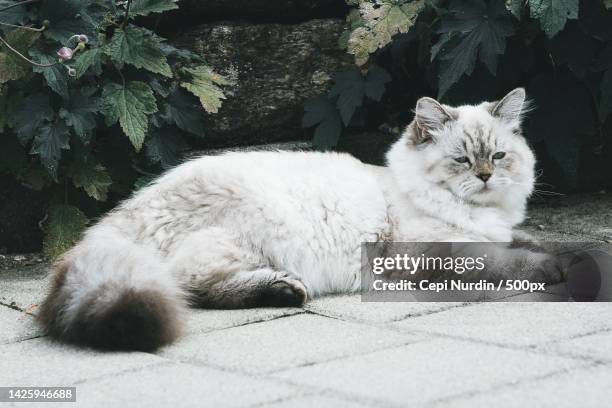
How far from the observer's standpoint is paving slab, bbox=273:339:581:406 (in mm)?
2166

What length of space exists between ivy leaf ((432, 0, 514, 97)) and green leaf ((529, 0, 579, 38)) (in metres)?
0.22

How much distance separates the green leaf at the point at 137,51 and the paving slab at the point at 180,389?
77.9 inches

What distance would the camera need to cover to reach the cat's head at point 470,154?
3.67 m

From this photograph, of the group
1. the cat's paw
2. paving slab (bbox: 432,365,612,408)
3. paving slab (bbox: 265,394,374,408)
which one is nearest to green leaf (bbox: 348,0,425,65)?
the cat's paw

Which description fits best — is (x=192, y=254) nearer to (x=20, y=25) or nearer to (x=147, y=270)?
(x=147, y=270)

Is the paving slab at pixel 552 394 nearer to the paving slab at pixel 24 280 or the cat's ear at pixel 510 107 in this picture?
the cat's ear at pixel 510 107

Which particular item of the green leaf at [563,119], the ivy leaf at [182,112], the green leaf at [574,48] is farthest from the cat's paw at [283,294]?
the green leaf at [574,48]

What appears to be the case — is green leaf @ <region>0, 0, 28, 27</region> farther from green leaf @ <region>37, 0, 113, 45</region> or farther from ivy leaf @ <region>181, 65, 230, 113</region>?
ivy leaf @ <region>181, 65, 230, 113</region>

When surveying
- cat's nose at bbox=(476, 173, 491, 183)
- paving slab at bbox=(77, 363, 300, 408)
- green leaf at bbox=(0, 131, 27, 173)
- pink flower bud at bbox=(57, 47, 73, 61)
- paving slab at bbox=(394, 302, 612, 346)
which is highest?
pink flower bud at bbox=(57, 47, 73, 61)

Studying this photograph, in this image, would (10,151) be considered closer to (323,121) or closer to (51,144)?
(51,144)

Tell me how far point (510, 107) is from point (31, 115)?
7.48 ft

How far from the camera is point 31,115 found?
3.87m

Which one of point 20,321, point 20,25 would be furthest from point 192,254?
point 20,25

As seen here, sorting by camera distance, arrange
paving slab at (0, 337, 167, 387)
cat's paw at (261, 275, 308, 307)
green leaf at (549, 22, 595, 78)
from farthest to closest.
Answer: green leaf at (549, 22, 595, 78)
cat's paw at (261, 275, 308, 307)
paving slab at (0, 337, 167, 387)
